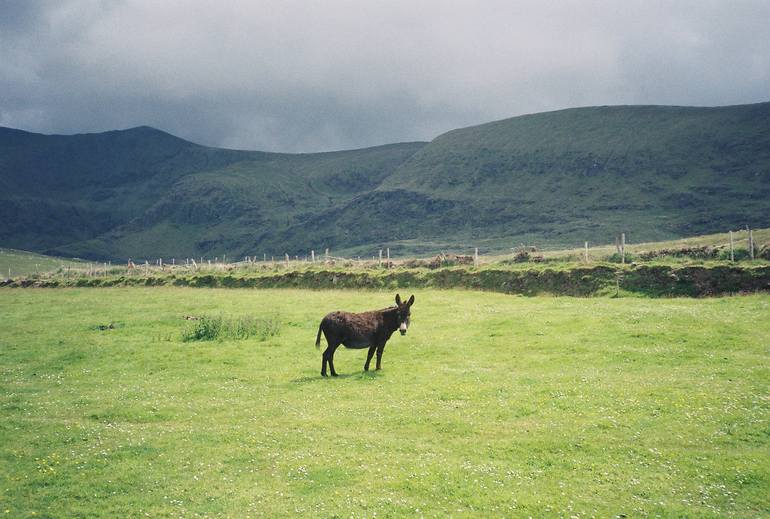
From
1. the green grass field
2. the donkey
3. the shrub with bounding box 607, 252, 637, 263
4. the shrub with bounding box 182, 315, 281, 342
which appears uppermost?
the shrub with bounding box 607, 252, 637, 263

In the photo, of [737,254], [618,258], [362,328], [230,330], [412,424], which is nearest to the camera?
[412,424]

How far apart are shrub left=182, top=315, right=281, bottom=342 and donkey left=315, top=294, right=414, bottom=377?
8.82 metres

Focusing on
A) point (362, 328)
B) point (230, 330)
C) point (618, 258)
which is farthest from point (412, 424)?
point (618, 258)

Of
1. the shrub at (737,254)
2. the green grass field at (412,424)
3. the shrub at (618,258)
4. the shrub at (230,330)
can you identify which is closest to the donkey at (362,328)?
the green grass field at (412,424)

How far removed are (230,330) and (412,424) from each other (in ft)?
58.4

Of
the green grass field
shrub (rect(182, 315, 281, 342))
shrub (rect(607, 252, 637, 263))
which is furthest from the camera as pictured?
shrub (rect(607, 252, 637, 263))

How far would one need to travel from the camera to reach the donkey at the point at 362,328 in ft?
71.7

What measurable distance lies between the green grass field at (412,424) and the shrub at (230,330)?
143cm

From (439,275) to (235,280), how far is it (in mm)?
27631

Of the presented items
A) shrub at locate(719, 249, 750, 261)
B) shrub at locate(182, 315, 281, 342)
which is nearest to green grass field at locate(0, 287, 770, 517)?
shrub at locate(182, 315, 281, 342)

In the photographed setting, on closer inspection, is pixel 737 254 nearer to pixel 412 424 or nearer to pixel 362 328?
pixel 362 328

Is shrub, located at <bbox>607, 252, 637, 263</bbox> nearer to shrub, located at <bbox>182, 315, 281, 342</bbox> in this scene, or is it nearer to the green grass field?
the green grass field

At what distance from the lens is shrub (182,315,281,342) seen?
3008 cm

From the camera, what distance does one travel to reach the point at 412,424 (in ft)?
51.6
